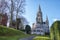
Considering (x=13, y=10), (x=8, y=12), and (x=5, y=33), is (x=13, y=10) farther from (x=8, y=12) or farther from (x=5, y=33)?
(x=5, y=33)

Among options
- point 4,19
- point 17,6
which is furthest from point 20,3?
point 4,19

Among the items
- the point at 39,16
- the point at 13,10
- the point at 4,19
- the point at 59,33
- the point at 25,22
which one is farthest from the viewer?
the point at 39,16

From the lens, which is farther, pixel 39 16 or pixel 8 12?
pixel 39 16

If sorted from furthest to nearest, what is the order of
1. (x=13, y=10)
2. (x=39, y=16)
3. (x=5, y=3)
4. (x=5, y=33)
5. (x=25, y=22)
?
(x=39, y=16)
(x=25, y=22)
(x=5, y=3)
(x=13, y=10)
(x=5, y=33)

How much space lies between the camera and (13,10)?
82.0ft

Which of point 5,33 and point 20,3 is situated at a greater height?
point 20,3

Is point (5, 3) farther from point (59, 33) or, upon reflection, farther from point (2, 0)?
point (59, 33)

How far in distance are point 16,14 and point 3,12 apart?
12.1 ft

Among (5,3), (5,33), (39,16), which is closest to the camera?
(5,33)

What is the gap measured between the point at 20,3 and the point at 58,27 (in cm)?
2276

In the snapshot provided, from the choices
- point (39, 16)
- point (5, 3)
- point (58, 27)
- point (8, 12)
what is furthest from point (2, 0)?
point (39, 16)

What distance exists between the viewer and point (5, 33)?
51.7 ft

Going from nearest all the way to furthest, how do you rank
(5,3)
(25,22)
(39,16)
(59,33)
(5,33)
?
(59,33)
(5,33)
(5,3)
(25,22)
(39,16)

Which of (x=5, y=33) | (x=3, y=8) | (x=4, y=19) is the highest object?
(x=3, y=8)
